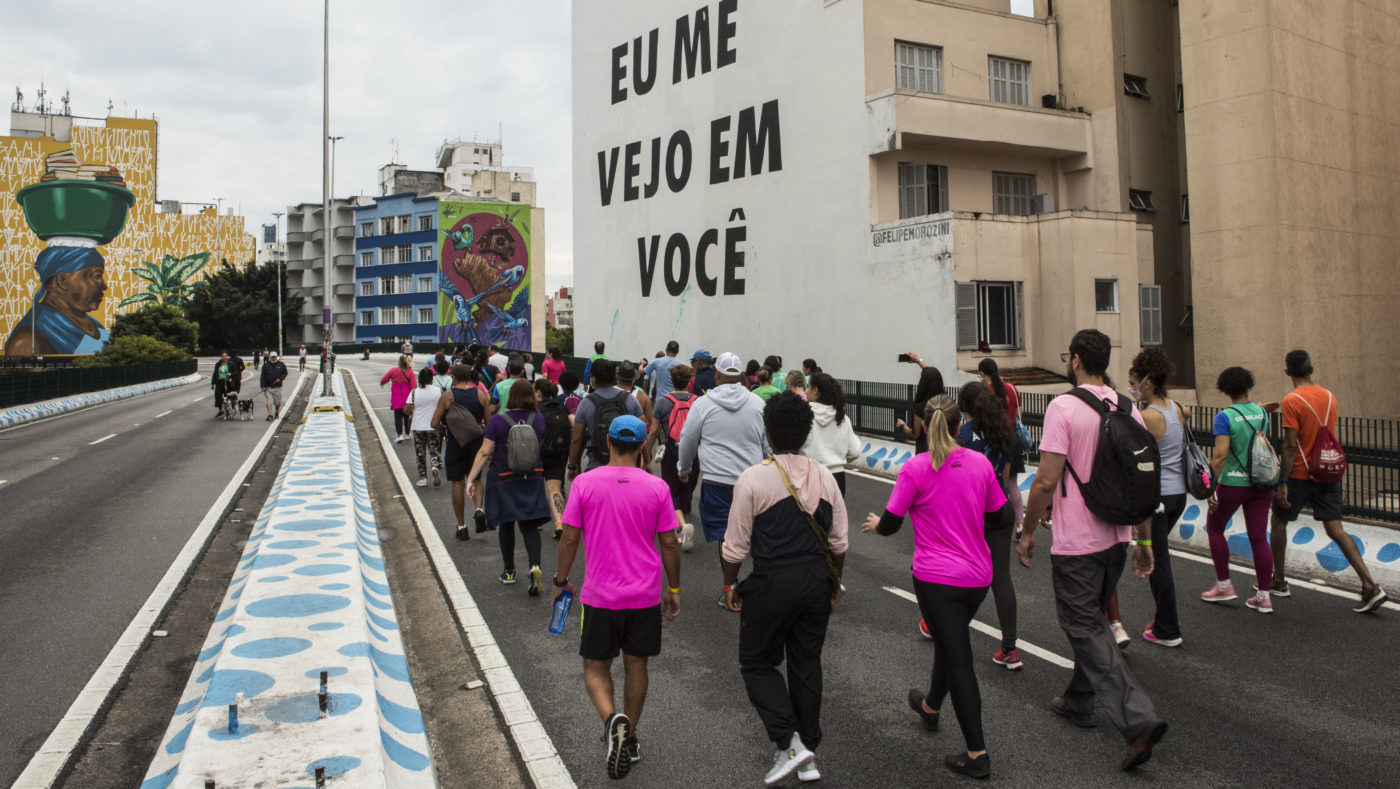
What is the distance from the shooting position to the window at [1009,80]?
86.2 ft

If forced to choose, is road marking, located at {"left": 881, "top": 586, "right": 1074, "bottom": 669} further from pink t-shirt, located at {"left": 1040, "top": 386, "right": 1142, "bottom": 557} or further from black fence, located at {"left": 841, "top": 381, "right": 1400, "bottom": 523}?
black fence, located at {"left": 841, "top": 381, "right": 1400, "bottom": 523}

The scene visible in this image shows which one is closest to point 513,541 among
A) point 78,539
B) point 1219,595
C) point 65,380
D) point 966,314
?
point 78,539

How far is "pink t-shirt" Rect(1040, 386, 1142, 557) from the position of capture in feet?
16.7

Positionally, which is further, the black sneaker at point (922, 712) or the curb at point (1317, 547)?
the curb at point (1317, 547)

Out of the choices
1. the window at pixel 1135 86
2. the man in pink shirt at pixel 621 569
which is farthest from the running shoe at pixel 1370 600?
the window at pixel 1135 86

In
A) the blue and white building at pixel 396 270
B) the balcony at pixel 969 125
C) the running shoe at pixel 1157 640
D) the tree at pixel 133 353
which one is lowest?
the running shoe at pixel 1157 640

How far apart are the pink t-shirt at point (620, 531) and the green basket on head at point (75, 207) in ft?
358

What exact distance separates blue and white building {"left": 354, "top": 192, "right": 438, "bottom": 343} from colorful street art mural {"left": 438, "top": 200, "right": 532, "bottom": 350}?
2.89 m

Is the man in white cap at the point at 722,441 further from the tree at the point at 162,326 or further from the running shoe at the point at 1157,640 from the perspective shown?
the tree at the point at 162,326

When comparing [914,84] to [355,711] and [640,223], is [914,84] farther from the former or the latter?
[355,711]

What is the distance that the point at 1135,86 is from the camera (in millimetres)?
26359

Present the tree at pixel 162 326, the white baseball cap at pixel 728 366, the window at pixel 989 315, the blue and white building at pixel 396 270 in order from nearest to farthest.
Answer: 1. the white baseball cap at pixel 728 366
2. the window at pixel 989 315
3. the tree at pixel 162 326
4. the blue and white building at pixel 396 270

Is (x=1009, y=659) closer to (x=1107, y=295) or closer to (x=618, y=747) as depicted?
(x=618, y=747)

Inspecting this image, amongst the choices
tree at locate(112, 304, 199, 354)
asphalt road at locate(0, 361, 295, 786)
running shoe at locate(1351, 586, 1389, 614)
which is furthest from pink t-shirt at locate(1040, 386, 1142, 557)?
tree at locate(112, 304, 199, 354)
